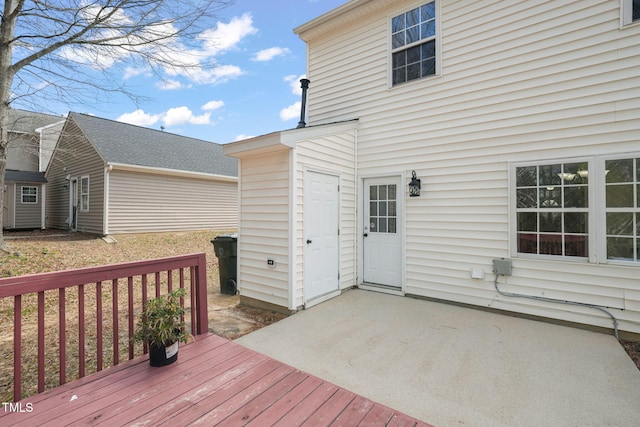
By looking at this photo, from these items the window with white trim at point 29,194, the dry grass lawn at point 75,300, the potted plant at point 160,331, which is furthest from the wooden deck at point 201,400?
the window with white trim at point 29,194

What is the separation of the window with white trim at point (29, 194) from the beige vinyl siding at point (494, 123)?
15.3 metres

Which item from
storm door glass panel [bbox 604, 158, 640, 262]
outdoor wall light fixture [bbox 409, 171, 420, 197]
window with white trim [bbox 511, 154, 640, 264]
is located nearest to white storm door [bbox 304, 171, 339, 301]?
outdoor wall light fixture [bbox 409, 171, 420, 197]

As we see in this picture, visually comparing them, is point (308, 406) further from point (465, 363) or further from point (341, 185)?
point (341, 185)

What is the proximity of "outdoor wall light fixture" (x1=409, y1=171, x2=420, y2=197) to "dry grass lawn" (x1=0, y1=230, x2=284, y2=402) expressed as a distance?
2.89m

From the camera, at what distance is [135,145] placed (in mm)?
11445

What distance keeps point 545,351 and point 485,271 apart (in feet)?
4.46

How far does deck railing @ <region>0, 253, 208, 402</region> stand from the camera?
1.90m

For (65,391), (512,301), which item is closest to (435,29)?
(512,301)

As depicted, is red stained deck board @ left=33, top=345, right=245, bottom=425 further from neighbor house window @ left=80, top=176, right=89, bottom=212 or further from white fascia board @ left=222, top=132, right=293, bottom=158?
neighbor house window @ left=80, top=176, right=89, bottom=212

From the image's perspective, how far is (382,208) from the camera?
5.34 metres

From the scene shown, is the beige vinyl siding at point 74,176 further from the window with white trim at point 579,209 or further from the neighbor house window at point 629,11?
the neighbor house window at point 629,11

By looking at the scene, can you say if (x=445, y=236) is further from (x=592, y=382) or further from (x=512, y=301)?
(x=592, y=382)

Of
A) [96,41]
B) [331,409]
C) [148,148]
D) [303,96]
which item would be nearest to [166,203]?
[148,148]

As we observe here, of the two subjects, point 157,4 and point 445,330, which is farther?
point 157,4
